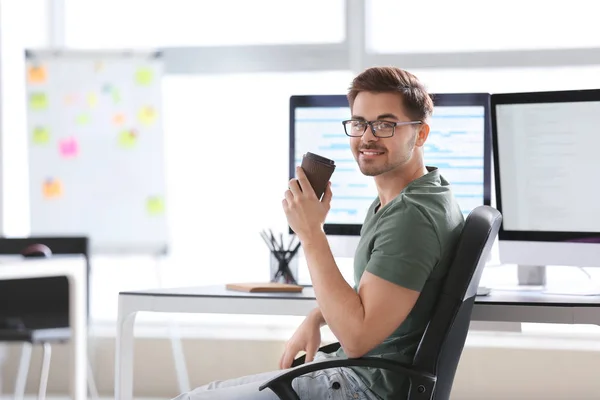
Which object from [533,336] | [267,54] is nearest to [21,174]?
[267,54]

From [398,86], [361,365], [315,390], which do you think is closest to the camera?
[361,365]

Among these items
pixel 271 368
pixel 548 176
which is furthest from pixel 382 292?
pixel 271 368

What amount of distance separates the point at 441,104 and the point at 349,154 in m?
0.32

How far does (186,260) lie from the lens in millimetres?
4367

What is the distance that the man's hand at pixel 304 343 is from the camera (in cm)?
191

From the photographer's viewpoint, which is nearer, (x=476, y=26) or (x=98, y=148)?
(x=476, y=26)

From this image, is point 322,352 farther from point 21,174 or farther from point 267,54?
point 21,174

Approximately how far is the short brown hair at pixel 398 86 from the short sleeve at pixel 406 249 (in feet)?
0.88

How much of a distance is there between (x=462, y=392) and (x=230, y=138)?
1.62m

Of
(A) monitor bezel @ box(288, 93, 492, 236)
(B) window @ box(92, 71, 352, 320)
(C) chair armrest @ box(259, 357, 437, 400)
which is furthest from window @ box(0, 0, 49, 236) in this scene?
(C) chair armrest @ box(259, 357, 437, 400)

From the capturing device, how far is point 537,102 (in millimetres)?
2426

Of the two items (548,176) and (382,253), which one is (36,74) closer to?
(548,176)

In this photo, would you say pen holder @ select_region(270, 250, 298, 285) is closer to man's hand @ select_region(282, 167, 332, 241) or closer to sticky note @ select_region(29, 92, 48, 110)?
man's hand @ select_region(282, 167, 332, 241)

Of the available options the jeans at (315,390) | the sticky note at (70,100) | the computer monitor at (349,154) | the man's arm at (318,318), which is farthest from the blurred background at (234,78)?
the jeans at (315,390)
